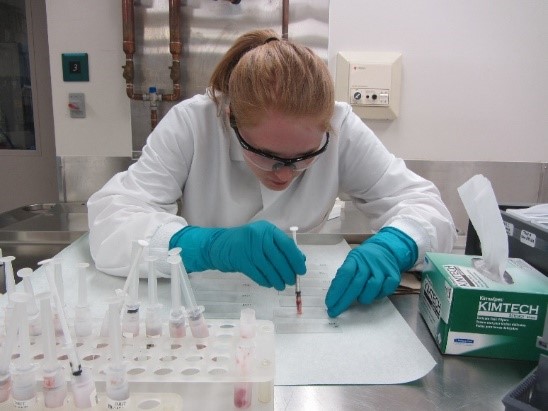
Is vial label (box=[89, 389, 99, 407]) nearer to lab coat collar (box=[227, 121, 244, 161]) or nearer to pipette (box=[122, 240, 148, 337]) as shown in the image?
pipette (box=[122, 240, 148, 337])

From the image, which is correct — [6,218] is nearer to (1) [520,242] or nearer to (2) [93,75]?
(2) [93,75]

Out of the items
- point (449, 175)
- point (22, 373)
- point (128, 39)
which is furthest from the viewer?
point (449, 175)

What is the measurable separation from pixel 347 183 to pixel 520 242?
56cm

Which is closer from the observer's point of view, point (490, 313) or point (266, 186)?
point (490, 313)

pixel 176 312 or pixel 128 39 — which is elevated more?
pixel 128 39

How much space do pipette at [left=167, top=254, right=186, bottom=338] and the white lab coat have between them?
0.31m

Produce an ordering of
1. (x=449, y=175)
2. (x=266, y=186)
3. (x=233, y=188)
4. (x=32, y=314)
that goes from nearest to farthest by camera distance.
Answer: (x=32, y=314) → (x=266, y=186) → (x=233, y=188) → (x=449, y=175)

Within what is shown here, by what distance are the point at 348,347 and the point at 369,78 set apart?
139 centimetres

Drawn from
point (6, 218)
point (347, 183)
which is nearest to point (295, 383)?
point (347, 183)

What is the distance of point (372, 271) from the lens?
80cm

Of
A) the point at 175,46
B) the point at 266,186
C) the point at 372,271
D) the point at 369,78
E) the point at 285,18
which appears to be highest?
the point at 285,18

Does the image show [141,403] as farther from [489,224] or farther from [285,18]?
[285,18]

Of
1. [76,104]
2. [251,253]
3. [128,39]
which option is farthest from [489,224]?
[76,104]

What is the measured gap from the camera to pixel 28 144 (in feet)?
7.43
